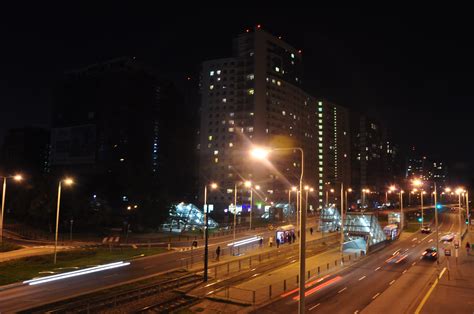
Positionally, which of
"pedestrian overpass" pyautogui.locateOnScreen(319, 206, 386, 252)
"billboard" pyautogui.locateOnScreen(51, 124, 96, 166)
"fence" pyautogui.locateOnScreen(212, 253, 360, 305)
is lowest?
"fence" pyautogui.locateOnScreen(212, 253, 360, 305)

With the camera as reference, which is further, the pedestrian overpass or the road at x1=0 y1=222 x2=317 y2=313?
the pedestrian overpass

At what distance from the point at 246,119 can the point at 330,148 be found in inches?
2591

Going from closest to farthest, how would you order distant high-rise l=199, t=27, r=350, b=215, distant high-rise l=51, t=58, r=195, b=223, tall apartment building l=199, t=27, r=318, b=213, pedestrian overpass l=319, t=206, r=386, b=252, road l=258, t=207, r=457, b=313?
road l=258, t=207, r=457, b=313, pedestrian overpass l=319, t=206, r=386, b=252, distant high-rise l=51, t=58, r=195, b=223, tall apartment building l=199, t=27, r=318, b=213, distant high-rise l=199, t=27, r=350, b=215

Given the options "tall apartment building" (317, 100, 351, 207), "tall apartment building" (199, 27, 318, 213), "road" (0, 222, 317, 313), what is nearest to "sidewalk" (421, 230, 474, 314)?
"road" (0, 222, 317, 313)

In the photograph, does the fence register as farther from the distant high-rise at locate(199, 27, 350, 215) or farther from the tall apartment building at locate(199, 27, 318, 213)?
the tall apartment building at locate(199, 27, 318, 213)

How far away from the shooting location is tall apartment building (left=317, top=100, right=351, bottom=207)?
177500 millimetres

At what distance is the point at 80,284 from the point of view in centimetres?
3209

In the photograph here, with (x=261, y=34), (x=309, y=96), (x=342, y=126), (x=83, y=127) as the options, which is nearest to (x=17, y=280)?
(x=83, y=127)

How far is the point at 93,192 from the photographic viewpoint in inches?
3312

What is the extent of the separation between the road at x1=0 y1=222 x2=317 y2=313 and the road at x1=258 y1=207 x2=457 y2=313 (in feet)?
45.9

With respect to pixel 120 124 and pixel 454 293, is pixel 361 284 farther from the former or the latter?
pixel 120 124

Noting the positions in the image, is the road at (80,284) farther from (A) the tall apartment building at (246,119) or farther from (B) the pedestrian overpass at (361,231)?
(A) the tall apartment building at (246,119)

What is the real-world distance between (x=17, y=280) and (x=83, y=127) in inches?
3757

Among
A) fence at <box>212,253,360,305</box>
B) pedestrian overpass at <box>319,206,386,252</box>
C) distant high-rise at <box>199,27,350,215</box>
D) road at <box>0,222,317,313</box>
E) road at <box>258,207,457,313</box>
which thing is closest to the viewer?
road at <box>258,207,457,313</box>
